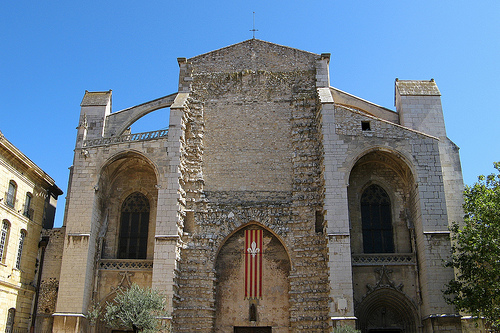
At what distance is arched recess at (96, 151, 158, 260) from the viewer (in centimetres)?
2000

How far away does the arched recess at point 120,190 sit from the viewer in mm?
20000

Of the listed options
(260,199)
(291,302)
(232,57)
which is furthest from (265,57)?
(291,302)

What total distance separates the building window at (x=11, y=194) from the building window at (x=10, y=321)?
3.90 meters

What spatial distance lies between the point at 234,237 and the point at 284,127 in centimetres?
486

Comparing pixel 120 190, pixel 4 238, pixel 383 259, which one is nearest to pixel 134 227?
pixel 120 190

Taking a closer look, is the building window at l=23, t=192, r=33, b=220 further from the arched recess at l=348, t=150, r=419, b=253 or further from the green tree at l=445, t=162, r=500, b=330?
the green tree at l=445, t=162, r=500, b=330

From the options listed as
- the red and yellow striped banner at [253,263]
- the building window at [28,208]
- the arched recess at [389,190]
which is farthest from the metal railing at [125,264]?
the arched recess at [389,190]

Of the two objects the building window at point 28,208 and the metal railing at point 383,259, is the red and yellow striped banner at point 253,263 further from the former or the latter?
the building window at point 28,208

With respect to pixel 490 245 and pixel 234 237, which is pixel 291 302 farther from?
pixel 490 245

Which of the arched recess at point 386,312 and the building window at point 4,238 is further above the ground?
the building window at point 4,238

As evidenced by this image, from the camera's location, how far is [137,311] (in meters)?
16.1

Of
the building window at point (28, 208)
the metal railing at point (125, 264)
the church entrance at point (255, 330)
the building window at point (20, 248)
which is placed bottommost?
the church entrance at point (255, 330)

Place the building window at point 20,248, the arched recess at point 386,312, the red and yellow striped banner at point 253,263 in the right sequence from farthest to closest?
the building window at point 20,248
the red and yellow striped banner at point 253,263
the arched recess at point 386,312

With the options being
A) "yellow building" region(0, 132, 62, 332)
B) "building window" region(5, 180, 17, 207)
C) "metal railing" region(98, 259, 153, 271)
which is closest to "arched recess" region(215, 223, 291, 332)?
"metal railing" region(98, 259, 153, 271)
